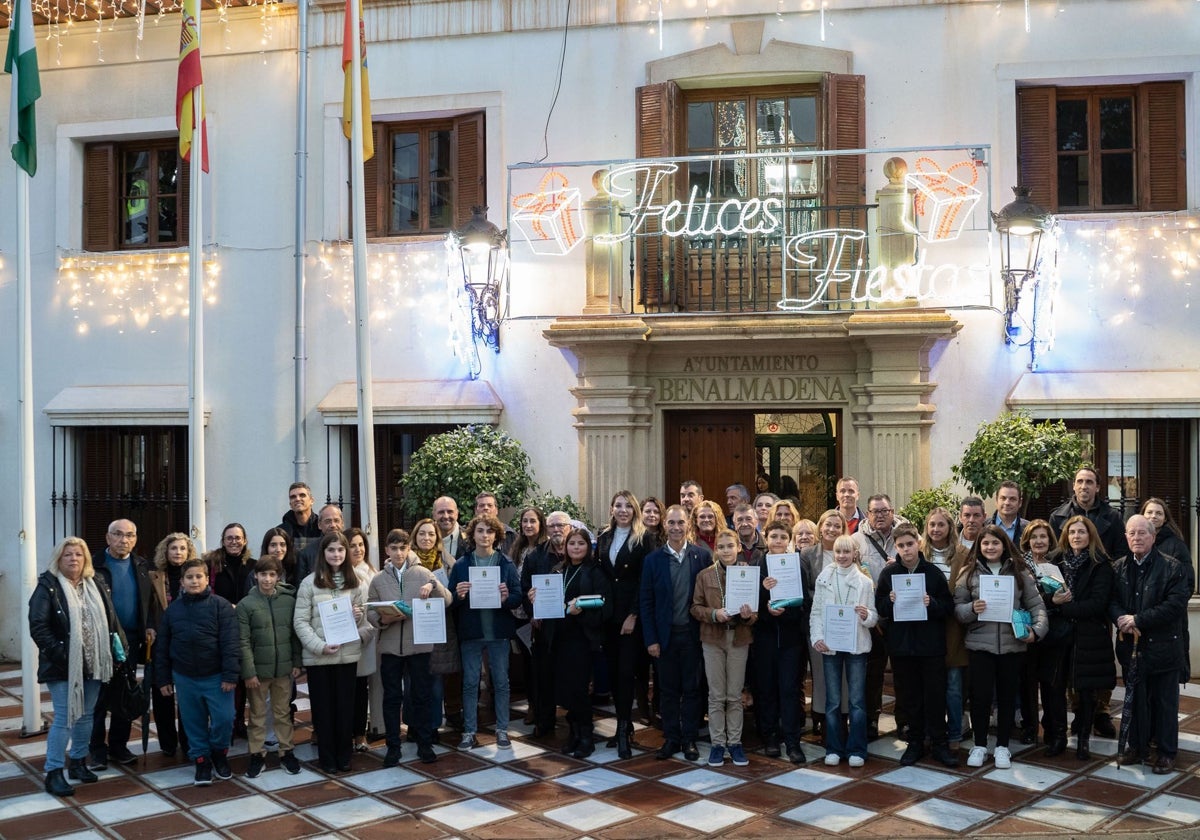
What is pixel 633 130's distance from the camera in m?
11.3

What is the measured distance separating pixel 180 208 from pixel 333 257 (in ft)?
6.10

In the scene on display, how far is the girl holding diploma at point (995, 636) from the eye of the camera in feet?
25.4

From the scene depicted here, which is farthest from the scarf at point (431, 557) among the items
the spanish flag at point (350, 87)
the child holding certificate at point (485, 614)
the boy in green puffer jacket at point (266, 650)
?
the spanish flag at point (350, 87)

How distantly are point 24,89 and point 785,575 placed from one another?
672cm

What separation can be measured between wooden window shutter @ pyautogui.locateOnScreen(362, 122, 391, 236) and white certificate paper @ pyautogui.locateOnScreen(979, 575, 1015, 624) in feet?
22.8

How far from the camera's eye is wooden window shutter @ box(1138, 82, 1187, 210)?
10758mm

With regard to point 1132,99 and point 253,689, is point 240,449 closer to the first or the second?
point 253,689

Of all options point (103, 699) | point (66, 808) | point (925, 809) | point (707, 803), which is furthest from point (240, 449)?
point (925, 809)

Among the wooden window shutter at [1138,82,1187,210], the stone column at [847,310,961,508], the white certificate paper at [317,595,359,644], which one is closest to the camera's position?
the white certificate paper at [317,595,359,644]

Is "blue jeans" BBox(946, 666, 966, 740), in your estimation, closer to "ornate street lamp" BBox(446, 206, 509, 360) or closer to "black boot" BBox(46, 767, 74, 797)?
"ornate street lamp" BBox(446, 206, 509, 360)

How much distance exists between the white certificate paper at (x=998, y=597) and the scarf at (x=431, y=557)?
3.73 m

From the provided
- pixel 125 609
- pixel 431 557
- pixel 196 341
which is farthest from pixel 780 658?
pixel 196 341

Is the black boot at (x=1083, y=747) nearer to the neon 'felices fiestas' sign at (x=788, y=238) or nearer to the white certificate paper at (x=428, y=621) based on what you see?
the neon 'felices fiestas' sign at (x=788, y=238)

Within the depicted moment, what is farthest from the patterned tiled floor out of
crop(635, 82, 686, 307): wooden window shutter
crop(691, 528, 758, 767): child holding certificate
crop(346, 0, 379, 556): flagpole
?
crop(635, 82, 686, 307): wooden window shutter
